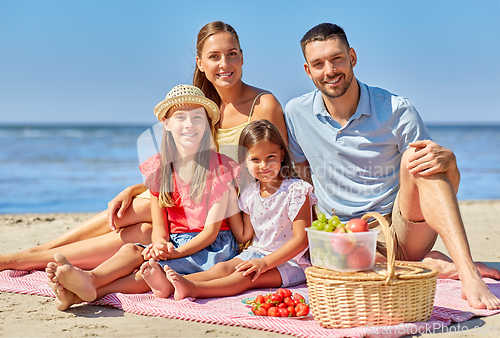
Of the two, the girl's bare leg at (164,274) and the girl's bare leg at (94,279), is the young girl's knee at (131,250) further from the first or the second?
the girl's bare leg at (164,274)

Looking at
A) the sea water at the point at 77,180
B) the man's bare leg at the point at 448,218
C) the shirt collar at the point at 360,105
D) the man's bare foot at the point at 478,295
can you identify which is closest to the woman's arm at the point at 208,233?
the shirt collar at the point at 360,105

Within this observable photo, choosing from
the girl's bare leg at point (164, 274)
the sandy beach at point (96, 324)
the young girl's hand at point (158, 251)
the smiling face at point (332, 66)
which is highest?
the smiling face at point (332, 66)

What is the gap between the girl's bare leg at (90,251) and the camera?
3.86 metres

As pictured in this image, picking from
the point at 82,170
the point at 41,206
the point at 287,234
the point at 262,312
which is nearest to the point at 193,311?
the point at 262,312

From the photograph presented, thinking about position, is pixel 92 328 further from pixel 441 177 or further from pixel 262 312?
pixel 441 177

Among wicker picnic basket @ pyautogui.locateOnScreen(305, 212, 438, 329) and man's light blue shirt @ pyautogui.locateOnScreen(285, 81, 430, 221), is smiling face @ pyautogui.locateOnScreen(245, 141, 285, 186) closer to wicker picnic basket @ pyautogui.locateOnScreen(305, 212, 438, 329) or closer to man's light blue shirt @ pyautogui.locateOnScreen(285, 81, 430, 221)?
man's light blue shirt @ pyautogui.locateOnScreen(285, 81, 430, 221)

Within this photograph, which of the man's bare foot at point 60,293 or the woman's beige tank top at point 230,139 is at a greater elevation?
the woman's beige tank top at point 230,139

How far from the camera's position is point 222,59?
403 centimetres

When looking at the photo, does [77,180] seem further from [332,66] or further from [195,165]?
[332,66]

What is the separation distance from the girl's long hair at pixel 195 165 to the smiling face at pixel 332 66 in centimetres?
95

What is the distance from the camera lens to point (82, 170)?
1479 cm

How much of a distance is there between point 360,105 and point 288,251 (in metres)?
1.22

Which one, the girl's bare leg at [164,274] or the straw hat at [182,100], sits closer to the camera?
the girl's bare leg at [164,274]

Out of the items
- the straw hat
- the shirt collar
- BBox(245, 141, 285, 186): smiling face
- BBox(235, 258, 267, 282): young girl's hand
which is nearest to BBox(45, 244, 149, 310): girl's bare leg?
BBox(235, 258, 267, 282): young girl's hand
